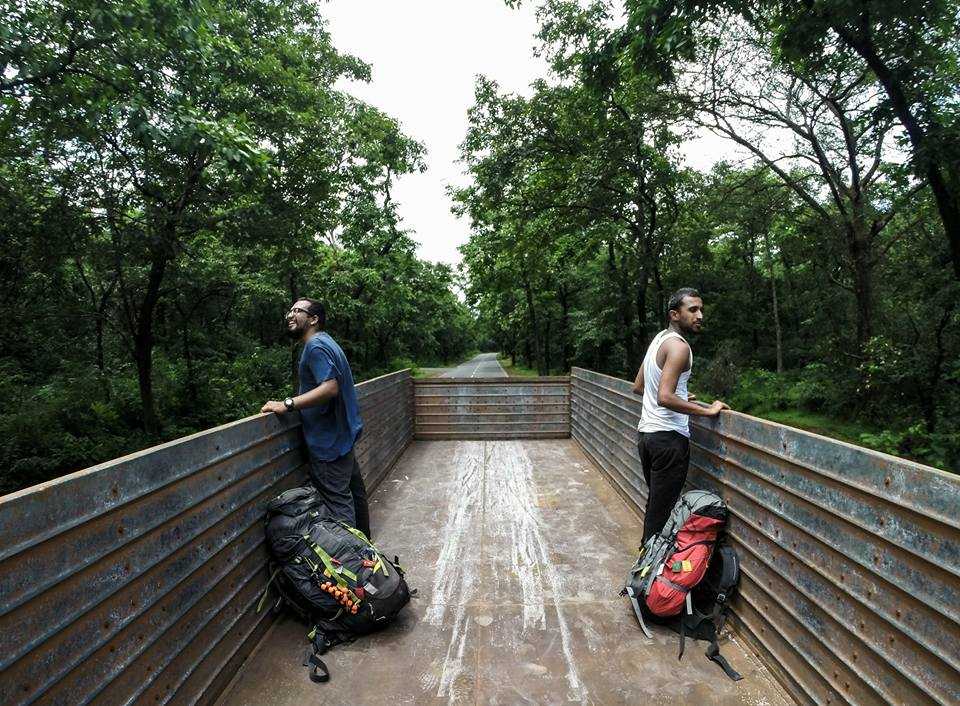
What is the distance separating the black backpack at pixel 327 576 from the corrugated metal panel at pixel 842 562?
78.4 inches

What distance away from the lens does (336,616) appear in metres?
2.78

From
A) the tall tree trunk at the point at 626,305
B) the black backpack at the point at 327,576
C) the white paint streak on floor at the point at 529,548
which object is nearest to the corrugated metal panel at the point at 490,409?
the white paint streak on floor at the point at 529,548

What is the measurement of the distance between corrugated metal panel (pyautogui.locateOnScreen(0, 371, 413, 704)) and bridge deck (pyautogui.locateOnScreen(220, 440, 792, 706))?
44 cm

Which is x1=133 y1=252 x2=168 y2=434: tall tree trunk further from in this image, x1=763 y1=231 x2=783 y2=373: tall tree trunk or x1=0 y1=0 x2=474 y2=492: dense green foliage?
x1=763 y1=231 x2=783 y2=373: tall tree trunk

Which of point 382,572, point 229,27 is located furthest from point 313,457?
point 229,27

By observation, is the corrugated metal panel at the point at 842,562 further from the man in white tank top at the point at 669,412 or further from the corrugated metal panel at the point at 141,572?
the corrugated metal panel at the point at 141,572

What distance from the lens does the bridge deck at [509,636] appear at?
2430 mm

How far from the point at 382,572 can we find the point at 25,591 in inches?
66.9

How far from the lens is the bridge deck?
7.97 ft

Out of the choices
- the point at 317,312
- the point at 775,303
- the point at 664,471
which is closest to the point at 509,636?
the point at 664,471

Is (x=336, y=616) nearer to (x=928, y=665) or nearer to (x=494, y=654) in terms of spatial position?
(x=494, y=654)

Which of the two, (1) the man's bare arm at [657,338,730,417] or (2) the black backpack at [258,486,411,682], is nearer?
(2) the black backpack at [258,486,411,682]

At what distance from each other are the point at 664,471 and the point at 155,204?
35.4 ft

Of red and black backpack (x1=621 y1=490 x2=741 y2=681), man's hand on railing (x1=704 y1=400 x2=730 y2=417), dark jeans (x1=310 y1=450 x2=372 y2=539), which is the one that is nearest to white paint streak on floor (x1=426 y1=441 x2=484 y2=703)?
dark jeans (x1=310 y1=450 x2=372 y2=539)
